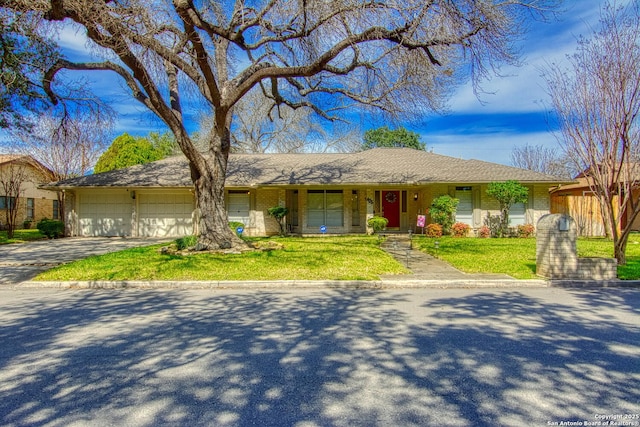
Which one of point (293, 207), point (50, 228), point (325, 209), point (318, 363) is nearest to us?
point (318, 363)

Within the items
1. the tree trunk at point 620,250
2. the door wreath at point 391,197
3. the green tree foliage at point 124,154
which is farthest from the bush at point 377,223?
the green tree foliage at point 124,154

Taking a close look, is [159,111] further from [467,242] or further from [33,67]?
[467,242]

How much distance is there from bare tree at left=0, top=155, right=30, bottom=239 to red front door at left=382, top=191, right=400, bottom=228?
18416 millimetres

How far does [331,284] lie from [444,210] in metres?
10.4

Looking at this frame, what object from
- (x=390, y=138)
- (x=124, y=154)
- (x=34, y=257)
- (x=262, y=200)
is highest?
(x=390, y=138)

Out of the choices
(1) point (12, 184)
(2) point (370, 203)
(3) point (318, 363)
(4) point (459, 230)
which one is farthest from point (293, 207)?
(3) point (318, 363)

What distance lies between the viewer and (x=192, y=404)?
3.05 metres

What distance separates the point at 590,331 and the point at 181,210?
57.9 feet

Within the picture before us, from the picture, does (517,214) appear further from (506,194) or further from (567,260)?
(567,260)

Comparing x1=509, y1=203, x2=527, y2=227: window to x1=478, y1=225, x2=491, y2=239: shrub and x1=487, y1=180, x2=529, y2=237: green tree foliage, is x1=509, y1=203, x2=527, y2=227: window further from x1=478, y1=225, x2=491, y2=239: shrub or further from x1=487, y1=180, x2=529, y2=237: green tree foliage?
x1=478, y1=225, x2=491, y2=239: shrub

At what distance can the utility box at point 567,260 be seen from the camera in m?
8.26

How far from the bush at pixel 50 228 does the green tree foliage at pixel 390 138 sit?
1242 inches

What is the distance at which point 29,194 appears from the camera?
27.7 m

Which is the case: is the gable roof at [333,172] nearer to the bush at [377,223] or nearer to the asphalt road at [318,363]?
the bush at [377,223]
